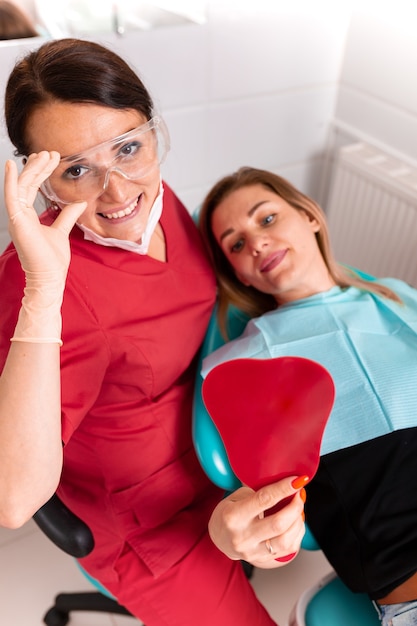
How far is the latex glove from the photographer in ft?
3.18

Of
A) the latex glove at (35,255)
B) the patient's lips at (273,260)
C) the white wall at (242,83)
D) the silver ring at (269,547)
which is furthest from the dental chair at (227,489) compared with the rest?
the white wall at (242,83)

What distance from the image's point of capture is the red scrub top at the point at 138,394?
4.06ft

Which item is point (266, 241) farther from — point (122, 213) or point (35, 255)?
point (35, 255)

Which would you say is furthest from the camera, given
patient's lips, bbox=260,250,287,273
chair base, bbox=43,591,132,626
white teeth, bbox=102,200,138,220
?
chair base, bbox=43,591,132,626

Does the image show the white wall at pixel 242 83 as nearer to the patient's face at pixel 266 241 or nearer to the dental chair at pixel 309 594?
the patient's face at pixel 266 241

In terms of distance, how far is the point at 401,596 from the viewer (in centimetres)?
126

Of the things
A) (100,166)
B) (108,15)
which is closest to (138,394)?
(100,166)

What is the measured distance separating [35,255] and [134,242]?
347mm

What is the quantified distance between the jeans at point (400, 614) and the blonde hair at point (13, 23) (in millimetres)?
1680

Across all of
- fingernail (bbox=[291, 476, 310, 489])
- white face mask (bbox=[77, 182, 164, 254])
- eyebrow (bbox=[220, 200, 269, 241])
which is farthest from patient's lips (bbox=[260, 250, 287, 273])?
fingernail (bbox=[291, 476, 310, 489])

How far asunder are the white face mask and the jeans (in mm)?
943

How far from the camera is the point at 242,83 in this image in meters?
2.07

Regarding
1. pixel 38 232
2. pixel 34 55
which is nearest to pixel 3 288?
pixel 38 232

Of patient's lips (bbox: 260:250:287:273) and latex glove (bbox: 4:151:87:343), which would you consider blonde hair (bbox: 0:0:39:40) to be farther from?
patient's lips (bbox: 260:250:287:273)
